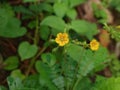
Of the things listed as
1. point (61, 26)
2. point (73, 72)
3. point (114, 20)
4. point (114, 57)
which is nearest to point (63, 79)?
point (73, 72)

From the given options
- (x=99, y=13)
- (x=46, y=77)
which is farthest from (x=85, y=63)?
(x=99, y=13)

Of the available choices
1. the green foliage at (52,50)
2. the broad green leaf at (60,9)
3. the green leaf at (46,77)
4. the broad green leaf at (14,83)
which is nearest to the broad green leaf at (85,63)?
the green foliage at (52,50)

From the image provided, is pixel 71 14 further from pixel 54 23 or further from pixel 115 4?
pixel 115 4

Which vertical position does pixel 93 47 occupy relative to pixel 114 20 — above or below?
above

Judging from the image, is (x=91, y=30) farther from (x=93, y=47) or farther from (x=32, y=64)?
(x=93, y=47)

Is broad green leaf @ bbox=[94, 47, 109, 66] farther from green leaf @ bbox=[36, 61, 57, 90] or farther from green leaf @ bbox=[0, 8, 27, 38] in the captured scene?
green leaf @ bbox=[0, 8, 27, 38]

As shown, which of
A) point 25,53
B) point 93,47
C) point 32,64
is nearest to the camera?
point 93,47
